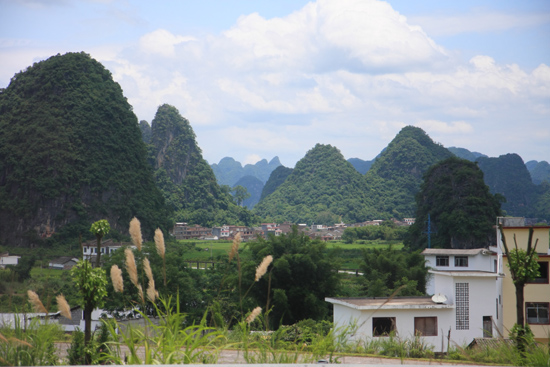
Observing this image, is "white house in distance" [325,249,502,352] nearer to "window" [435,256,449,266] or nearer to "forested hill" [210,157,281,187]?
"window" [435,256,449,266]

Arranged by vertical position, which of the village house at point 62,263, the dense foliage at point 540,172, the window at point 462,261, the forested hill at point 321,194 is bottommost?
the village house at point 62,263

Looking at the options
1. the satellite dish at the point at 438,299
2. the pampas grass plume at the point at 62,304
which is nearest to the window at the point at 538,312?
the satellite dish at the point at 438,299

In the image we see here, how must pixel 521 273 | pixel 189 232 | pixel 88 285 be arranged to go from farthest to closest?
pixel 189 232, pixel 521 273, pixel 88 285

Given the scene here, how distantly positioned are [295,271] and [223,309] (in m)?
1.92

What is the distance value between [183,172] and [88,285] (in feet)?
208

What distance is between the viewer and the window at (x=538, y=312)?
10381mm

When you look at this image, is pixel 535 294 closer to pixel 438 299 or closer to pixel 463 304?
pixel 463 304

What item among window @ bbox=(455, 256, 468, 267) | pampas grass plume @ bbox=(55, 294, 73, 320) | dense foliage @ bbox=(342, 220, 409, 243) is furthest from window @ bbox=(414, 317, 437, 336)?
dense foliage @ bbox=(342, 220, 409, 243)

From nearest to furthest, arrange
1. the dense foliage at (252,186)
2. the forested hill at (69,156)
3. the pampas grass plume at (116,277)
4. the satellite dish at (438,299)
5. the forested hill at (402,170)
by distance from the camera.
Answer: the pampas grass plume at (116,277) → the satellite dish at (438,299) → the forested hill at (69,156) → the forested hill at (402,170) → the dense foliage at (252,186)

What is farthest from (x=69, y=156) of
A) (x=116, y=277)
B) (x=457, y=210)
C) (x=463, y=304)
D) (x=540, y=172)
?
(x=540, y=172)

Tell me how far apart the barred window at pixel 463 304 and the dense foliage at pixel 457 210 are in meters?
21.6

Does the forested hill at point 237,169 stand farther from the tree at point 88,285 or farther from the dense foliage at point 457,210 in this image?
the tree at point 88,285

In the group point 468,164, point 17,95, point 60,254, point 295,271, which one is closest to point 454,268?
point 295,271

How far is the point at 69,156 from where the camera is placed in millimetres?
40719
